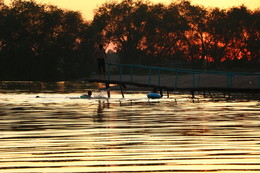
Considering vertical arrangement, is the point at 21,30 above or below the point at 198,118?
Answer: above

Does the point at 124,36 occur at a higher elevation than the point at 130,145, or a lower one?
higher

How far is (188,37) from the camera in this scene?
133 meters

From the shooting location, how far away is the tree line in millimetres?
125688

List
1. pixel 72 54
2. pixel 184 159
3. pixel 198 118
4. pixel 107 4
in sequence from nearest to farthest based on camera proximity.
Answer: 1. pixel 184 159
2. pixel 198 118
3. pixel 72 54
4. pixel 107 4

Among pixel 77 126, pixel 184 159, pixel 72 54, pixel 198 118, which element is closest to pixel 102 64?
pixel 198 118

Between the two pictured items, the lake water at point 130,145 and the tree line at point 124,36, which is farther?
the tree line at point 124,36

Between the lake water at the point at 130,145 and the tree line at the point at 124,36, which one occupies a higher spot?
the tree line at the point at 124,36

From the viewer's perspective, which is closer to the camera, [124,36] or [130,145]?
[130,145]

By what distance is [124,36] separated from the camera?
5187 inches

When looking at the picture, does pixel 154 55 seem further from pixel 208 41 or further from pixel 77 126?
pixel 77 126

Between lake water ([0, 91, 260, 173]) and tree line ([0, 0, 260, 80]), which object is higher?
tree line ([0, 0, 260, 80])

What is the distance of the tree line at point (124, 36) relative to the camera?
412ft

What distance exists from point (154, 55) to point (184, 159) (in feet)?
389

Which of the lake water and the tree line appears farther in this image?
the tree line
